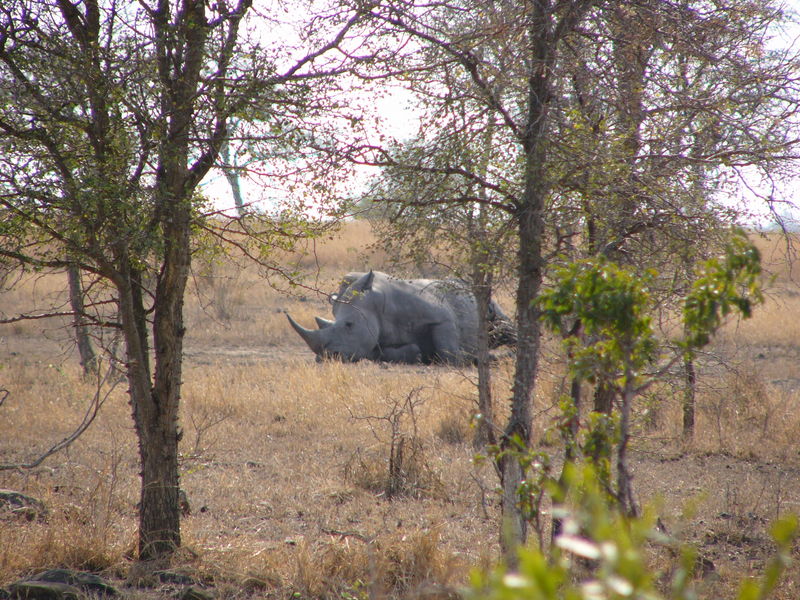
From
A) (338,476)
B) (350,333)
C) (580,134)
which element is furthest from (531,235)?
(350,333)

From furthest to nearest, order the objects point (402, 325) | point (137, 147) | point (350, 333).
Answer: point (402, 325) → point (350, 333) → point (137, 147)

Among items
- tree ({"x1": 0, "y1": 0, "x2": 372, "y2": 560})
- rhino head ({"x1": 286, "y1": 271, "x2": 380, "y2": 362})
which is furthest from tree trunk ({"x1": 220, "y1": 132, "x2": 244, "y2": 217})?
rhino head ({"x1": 286, "y1": 271, "x2": 380, "y2": 362})

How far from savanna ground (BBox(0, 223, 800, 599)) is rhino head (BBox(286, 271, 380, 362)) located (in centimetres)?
88

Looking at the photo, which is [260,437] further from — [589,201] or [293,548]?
[589,201]

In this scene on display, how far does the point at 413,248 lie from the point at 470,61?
1313 millimetres

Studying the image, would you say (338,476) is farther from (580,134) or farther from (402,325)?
(402,325)

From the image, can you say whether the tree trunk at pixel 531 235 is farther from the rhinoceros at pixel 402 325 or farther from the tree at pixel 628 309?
the rhinoceros at pixel 402 325

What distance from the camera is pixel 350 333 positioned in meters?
12.2

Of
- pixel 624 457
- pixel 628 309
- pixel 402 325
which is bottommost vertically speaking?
pixel 624 457

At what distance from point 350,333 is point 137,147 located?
8166 millimetres

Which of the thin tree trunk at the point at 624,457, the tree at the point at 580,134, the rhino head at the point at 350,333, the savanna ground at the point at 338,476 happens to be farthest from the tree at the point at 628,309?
the rhino head at the point at 350,333

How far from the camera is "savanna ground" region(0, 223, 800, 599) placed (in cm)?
438

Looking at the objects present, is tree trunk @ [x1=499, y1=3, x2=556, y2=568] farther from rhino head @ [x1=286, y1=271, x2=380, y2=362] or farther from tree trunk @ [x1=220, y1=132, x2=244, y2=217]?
rhino head @ [x1=286, y1=271, x2=380, y2=362]

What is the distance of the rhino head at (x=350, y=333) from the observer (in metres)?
12.0
